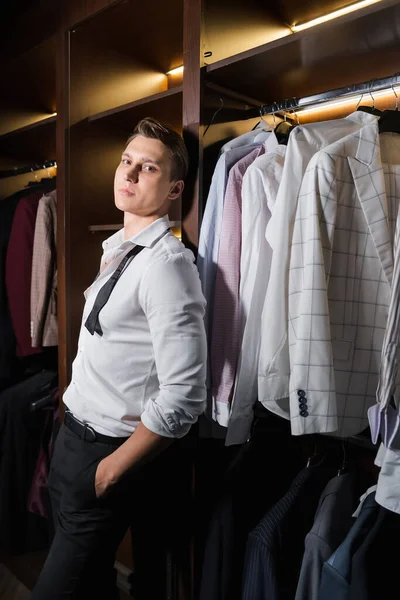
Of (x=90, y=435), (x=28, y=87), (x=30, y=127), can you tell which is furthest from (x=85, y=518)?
(x=28, y=87)

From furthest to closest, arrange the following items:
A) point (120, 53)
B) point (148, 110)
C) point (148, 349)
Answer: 1. point (120, 53)
2. point (148, 110)
3. point (148, 349)

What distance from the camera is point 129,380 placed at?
1.37 m

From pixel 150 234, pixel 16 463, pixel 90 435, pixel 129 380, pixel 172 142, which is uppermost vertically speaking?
pixel 172 142

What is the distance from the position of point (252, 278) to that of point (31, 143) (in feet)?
5.36

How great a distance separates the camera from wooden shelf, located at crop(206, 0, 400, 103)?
1249 mm

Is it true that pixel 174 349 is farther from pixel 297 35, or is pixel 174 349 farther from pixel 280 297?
pixel 297 35

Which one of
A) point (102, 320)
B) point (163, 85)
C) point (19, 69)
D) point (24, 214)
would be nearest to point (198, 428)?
point (102, 320)

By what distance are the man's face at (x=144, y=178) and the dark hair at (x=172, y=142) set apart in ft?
0.04

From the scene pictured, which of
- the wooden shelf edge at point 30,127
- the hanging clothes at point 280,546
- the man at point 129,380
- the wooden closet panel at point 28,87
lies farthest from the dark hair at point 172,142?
the hanging clothes at point 280,546

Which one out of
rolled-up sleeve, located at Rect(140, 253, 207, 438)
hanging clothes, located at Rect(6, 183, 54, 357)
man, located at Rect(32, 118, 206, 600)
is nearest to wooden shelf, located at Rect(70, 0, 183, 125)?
hanging clothes, located at Rect(6, 183, 54, 357)

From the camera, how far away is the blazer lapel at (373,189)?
48.1 inches

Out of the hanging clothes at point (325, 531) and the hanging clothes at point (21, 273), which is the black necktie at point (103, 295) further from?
the hanging clothes at point (21, 273)

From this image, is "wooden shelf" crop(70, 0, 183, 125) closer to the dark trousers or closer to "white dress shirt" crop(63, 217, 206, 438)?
"white dress shirt" crop(63, 217, 206, 438)

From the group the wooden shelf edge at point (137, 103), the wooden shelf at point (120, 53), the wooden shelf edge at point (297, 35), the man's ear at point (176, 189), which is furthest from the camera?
the wooden shelf at point (120, 53)
